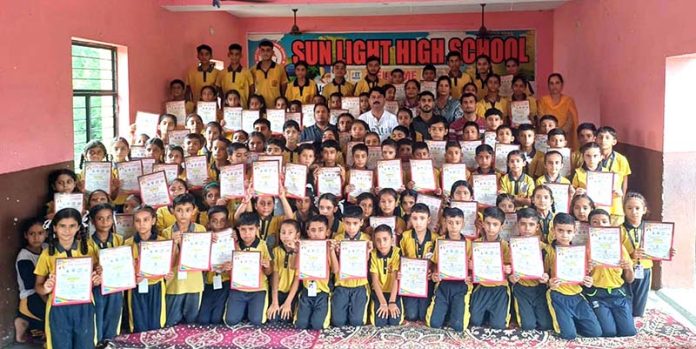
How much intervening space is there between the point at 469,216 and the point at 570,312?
3.30ft

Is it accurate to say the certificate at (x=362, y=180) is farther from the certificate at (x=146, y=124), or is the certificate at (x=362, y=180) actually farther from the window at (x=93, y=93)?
the window at (x=93, y=93)

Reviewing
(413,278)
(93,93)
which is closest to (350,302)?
(413,278)

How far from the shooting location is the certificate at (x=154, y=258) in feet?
15.2

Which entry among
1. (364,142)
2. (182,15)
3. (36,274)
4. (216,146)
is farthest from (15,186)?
(182,15)

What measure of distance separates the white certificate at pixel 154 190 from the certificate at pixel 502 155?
9.20ft

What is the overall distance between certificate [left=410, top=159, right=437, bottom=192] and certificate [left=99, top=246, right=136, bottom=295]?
2385 mm

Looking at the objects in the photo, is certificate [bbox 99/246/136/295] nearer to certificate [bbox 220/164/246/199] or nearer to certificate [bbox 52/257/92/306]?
certificate [bbox 52/257/92/306]

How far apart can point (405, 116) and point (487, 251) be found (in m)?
2.63

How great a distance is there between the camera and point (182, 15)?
8.41 meters

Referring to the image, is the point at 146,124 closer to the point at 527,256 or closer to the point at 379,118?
the point at 379,118

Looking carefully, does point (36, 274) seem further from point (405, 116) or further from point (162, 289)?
point (405, 116)

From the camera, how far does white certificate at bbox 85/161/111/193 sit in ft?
18.0

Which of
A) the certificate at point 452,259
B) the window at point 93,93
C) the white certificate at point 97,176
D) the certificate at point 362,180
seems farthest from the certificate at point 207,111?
the certificate at point 452,259

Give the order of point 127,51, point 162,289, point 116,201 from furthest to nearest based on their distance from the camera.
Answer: point 127,51 → point 116,201 → point 162,289
